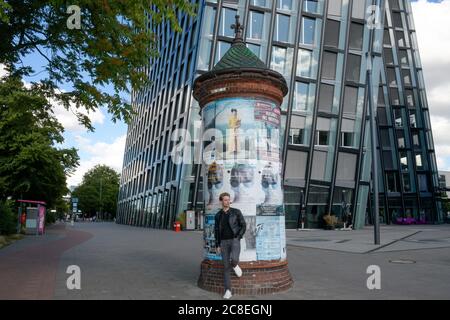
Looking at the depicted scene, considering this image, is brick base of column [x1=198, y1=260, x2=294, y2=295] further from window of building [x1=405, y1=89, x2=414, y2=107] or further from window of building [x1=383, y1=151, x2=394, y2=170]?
window of building [x1=405, y1=89, x2=414, y2=107]

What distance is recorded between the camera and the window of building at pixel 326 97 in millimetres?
Result: 34969

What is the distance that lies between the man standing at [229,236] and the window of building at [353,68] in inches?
1252

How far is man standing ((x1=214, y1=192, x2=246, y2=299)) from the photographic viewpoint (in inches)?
275

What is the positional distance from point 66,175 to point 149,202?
43.7 ft

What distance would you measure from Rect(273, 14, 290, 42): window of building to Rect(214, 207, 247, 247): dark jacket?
3019 cm

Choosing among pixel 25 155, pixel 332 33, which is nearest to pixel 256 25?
pixel 332 33

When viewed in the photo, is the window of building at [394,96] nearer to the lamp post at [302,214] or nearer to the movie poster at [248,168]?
the lamp post at [302,214]

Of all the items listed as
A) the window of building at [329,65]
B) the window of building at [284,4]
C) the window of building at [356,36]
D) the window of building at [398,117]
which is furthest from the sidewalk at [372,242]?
the window of building at [398,117]

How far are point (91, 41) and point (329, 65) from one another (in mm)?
29576

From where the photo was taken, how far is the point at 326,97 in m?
35.1

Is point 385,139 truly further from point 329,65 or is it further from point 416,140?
point 329,65

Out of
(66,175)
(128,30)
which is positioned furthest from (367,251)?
(66,175)

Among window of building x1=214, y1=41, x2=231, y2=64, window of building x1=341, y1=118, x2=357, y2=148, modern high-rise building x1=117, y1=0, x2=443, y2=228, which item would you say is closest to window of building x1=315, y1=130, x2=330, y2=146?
modern high-rise building x1=117, y1=0, x2=443, y2=228

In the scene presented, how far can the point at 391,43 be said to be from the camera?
188 ft
